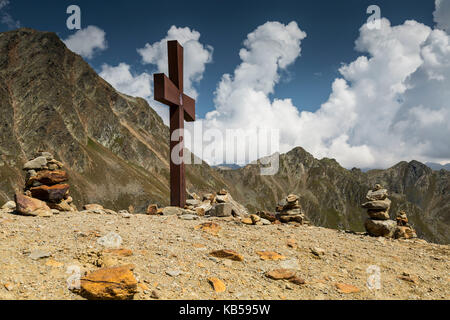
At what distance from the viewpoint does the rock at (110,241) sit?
25.2ft

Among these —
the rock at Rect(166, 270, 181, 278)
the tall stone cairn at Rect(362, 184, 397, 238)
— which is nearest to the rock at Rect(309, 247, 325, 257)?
the rock at Rect(166, 270, 181, 278)

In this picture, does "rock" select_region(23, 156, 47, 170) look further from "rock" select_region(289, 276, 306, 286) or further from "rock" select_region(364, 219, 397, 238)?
"rock" select_region(364, 219, 397, 238)

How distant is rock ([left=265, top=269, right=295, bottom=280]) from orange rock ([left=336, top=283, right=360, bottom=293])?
1.14 meters

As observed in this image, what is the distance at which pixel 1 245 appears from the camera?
22.6 feet

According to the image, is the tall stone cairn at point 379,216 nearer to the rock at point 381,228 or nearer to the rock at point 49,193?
the rock at point 381,228

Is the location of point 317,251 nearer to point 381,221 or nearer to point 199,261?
point 199,261

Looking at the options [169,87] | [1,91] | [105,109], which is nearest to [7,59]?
[1,91]

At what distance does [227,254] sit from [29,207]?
770 cm

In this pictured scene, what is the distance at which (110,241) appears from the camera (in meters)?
7.82

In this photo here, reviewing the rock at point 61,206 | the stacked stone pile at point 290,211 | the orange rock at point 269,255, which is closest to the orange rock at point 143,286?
the orange rock at point 269,255

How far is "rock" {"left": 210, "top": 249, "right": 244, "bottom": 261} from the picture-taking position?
26.2 feet

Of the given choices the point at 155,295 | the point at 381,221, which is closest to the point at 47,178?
the point at 155,295

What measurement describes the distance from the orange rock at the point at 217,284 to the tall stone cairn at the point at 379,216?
1051 centimetres
